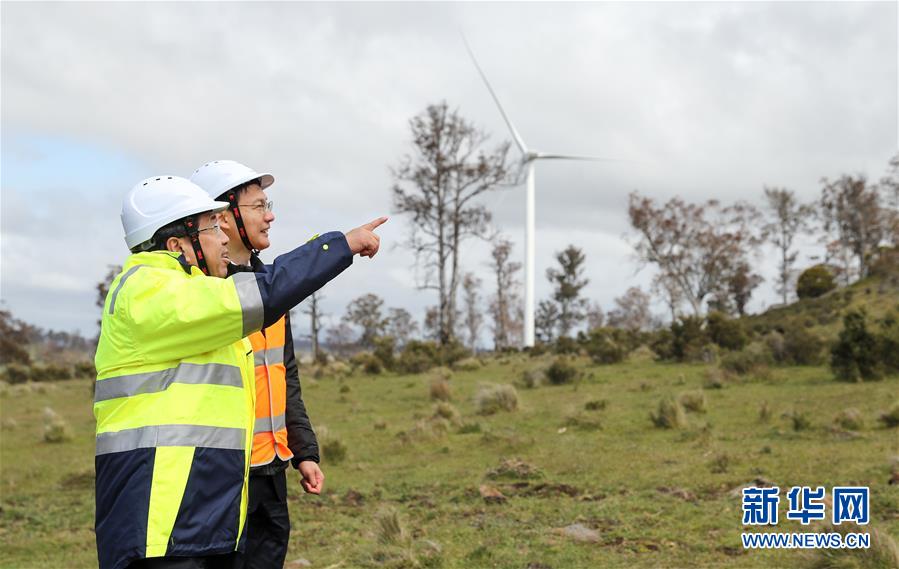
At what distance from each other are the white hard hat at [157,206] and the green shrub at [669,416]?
9.11 metres

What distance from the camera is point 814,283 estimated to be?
3856 centimetres

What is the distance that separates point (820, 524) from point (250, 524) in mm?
3856

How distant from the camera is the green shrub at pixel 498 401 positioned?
1358 centimetres

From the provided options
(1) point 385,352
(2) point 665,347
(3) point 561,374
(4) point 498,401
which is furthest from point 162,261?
(1) point 385,352

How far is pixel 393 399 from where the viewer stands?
664 inches

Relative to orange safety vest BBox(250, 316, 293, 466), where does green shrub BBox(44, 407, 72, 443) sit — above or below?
below

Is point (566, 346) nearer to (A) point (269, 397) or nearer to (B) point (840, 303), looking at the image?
(B) point (840, 303)

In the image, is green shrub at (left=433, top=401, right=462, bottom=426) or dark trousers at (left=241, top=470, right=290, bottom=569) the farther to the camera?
green shrub at (left=433, top=401, right=462, bottom=426)

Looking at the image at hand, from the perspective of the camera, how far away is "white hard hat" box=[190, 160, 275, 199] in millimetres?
3352

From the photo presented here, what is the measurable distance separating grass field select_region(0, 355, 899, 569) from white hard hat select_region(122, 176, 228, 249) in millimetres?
3567

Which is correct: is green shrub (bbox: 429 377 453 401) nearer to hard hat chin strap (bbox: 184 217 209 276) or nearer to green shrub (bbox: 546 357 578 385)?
green shrub (bbox: 546 357 578 385)

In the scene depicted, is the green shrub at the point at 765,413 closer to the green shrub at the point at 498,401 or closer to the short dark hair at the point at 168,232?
the green shrub at the point at 498,401

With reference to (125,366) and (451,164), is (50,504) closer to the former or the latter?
(125,366)

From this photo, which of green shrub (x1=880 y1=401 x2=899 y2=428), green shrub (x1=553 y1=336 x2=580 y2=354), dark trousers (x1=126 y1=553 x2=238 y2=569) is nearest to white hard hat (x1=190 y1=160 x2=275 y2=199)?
dark trousers (x1=126 y1=553 x2=238 y2=569)
